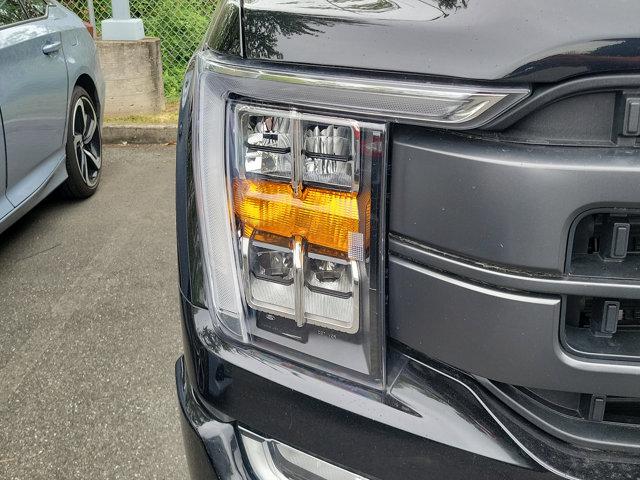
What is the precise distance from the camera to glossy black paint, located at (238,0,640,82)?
3.12ft

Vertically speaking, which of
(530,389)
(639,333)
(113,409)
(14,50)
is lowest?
(113,409)

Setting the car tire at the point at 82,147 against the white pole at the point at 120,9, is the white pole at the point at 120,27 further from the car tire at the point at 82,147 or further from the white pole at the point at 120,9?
the car tire at the point at 82,147

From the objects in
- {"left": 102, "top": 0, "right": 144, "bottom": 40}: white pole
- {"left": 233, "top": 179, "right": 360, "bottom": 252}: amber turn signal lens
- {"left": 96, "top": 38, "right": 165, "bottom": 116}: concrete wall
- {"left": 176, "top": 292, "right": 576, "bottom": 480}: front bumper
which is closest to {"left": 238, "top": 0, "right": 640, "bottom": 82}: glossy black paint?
{"left": 233, "top": 179, "right": 360, "bottom": 252}: amber turn signal lens

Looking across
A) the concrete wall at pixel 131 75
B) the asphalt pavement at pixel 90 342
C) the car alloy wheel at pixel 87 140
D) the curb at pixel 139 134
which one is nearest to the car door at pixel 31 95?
the car alloy wheel at pixel 87 140

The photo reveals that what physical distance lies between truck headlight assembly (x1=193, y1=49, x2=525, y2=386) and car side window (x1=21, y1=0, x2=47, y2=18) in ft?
11.2

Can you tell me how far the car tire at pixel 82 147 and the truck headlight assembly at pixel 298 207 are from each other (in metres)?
3.53

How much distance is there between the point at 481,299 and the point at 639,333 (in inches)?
10.8

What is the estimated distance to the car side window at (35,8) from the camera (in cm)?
411

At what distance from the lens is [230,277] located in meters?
1.25

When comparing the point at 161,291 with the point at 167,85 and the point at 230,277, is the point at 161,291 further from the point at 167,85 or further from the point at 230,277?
the point at 167,85

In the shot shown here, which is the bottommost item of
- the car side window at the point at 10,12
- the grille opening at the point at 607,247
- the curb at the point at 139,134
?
the curb at the point at 139,134

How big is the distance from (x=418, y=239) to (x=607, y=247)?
0.28 m

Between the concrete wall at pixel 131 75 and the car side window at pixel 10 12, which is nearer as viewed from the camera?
the car side window at pixel 10 12

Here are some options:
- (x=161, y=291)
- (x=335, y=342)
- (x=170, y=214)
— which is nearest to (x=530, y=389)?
(x=335, y=342)
